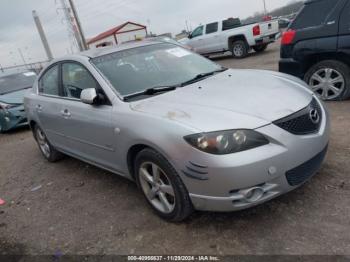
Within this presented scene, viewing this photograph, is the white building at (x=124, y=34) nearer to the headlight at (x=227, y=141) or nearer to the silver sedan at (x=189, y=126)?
the silver sedan at (x=189, y=126)

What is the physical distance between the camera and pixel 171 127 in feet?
8.95

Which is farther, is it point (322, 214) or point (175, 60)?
point (175, 60)

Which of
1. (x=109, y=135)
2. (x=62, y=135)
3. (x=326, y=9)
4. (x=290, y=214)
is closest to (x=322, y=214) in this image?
(x=290, y=214)

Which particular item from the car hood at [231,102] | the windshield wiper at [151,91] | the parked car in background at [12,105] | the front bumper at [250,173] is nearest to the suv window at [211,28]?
the parked car in background at [12,105]

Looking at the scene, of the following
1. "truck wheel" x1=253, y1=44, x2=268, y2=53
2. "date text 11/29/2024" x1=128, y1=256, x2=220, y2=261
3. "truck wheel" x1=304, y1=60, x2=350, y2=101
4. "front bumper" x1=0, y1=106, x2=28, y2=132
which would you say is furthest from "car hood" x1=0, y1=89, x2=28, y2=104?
"truck wheel" x1=253, y1=44, x2=268, y2=53

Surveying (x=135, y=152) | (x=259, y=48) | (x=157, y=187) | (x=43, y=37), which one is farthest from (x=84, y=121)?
(x=43, y=37)

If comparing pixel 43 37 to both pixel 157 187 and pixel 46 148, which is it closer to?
pixel 46 148

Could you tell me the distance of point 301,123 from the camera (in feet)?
9.28

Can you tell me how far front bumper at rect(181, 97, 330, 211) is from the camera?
8.26 ft

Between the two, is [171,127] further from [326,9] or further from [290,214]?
[326,9]

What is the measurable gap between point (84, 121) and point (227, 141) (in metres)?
1.90

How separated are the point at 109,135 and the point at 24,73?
327 inches

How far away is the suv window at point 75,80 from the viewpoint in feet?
12.5

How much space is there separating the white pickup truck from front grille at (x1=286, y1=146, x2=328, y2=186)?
39.8ft
